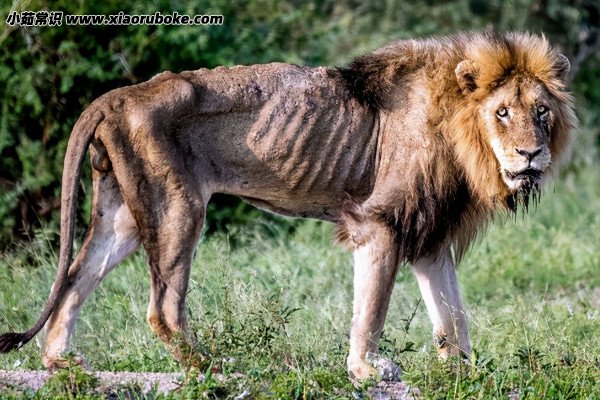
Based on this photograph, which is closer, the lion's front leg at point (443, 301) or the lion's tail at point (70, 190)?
the lion's tail at point (70, 190)

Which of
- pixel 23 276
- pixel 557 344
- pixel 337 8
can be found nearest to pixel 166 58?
pixel 23 276

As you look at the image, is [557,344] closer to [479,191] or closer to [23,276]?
[479,191]

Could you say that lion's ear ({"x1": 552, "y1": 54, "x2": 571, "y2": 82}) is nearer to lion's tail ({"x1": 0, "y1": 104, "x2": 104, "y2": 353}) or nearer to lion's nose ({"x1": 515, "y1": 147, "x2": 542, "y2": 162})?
lion's nose ({"x1": 515, "y1": 147, "x2": 542, "y2": 162})

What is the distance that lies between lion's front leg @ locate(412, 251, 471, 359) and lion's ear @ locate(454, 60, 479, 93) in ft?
2.47

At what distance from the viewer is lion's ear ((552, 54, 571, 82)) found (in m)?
5.29

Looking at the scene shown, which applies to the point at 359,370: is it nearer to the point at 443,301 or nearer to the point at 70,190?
the point at 443,301

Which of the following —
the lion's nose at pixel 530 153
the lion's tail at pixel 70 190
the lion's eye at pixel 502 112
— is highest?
the lion's eye at pixel 502 112

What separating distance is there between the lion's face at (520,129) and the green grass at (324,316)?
648 millimetres

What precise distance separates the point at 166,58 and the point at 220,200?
3.43 feet

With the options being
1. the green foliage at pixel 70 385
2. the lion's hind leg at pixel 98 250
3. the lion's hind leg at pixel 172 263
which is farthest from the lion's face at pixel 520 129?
the green foliage at pixel 70 385

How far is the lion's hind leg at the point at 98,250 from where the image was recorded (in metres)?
5.04

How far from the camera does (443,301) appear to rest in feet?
17.5

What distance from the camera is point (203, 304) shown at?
6.02 metres

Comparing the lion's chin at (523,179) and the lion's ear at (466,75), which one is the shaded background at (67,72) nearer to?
the lion's ear at (466,75)
